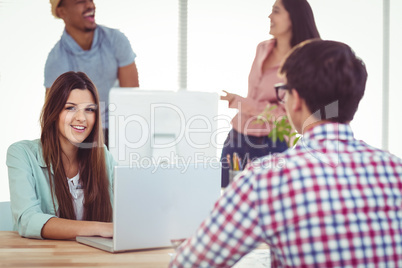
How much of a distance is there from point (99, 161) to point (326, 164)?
55.5 inches

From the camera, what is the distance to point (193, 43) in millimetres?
4125

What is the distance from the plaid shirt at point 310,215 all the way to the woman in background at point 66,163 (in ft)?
3.56

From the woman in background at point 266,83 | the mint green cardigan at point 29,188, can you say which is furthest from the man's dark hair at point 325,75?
the woman in background at point 266,83

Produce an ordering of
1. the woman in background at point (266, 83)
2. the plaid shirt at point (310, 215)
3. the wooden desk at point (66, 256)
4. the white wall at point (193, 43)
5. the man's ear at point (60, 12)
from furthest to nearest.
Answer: the white wall at point (193, 43) → the man's ear at point (60, 12) → the woman in background at point (266, 83) → the wooden desk at point (66, 256) → the plaid shirt at point (310, 215)

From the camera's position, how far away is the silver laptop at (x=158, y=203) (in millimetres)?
1593

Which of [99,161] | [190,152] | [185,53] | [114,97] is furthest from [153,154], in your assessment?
[185,53]

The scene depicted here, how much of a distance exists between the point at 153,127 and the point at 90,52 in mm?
1908

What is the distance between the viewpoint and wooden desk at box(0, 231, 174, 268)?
1522mm

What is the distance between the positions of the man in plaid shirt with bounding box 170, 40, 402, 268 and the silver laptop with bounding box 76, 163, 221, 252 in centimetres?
47

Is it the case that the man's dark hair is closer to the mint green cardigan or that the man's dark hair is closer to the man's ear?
the mint green cardigan

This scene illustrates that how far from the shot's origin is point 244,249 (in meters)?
1.09

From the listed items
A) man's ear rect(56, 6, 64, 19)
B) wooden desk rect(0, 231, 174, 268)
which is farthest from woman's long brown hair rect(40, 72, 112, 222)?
man's ear rect(56, 6, 64, 19)

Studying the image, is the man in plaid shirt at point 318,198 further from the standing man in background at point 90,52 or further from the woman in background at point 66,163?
the standing man in background at point 90,52

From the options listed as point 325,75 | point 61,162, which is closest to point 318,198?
point 325,75
